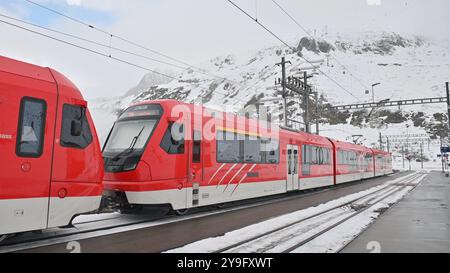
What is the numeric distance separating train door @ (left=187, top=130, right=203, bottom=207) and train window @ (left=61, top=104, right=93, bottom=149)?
11.3ft

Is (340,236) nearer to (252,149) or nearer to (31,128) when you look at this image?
(252,149)

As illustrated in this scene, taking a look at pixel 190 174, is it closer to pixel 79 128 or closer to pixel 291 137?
pixel 79 128

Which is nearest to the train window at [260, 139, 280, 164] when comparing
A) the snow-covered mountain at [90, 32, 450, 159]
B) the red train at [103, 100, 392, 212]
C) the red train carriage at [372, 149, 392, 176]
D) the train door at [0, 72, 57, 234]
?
the red train at [103, 100, 392, 212]

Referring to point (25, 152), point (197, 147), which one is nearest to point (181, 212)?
point (197, 147)

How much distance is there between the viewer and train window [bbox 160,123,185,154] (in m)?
10.2

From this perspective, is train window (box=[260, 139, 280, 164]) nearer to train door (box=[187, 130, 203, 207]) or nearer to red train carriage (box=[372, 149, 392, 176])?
train door (box=[187, 130, 203, 207])

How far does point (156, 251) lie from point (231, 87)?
189 metres

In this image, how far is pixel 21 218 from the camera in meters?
6.52

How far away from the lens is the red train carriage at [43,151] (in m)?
6.48

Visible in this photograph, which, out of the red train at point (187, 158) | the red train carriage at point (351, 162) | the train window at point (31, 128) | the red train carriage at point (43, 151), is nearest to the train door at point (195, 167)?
the red train at point (187, 158)

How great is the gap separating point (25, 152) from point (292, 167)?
12.9 metres

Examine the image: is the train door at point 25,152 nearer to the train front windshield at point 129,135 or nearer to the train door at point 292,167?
the train front windshield at point 129,135
